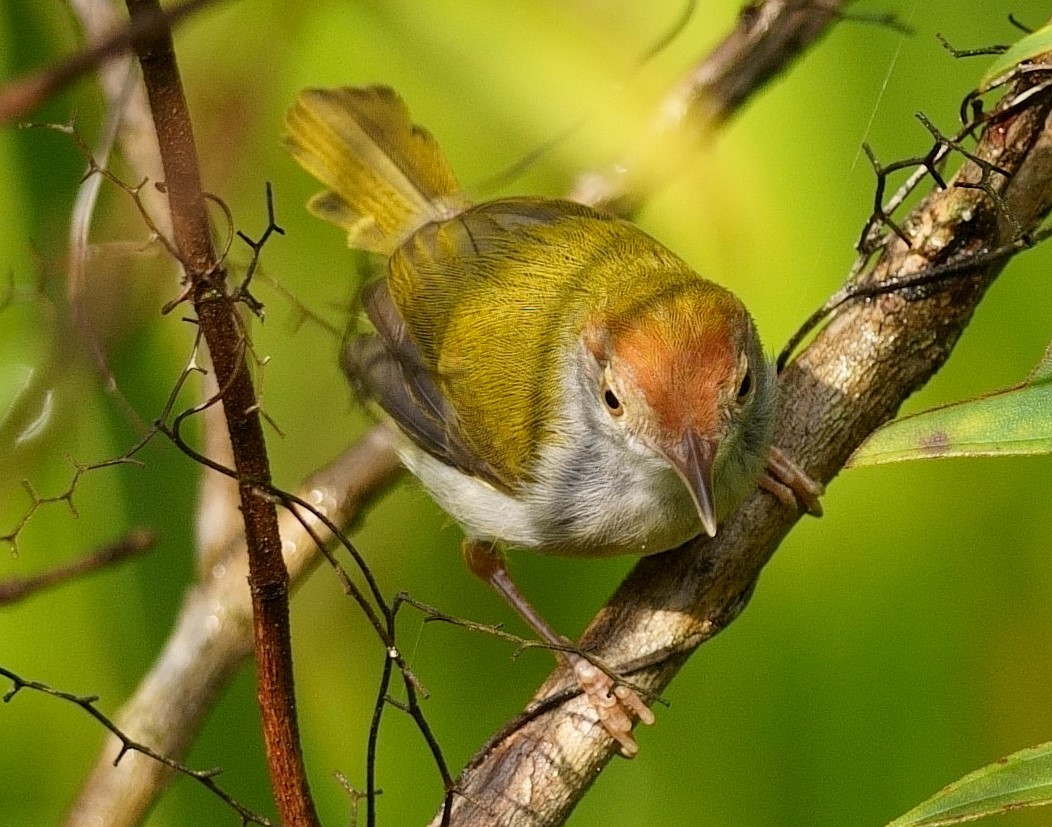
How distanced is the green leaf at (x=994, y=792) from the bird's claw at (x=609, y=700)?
41cm

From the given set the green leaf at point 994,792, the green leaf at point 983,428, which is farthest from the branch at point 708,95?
the green leaf at point 994,792

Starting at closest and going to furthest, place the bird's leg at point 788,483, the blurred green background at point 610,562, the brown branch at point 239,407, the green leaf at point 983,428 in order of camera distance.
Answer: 1. the brown branch at point 239,407
2. the green leaf at point 983,428
3. the bird's leg at point 788,483
4. the blurred green background at point 610,562

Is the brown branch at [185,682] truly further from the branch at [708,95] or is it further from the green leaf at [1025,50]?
the green leaf at [1025,50]

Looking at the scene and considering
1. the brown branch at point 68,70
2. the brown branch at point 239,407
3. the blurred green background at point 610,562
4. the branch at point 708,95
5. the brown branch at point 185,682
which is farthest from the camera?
the blurred green background at point 610,562

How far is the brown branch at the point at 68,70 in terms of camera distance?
49cm

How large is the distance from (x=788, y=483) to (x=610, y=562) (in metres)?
0.89

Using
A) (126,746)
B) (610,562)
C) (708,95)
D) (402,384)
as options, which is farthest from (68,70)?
(610,562)

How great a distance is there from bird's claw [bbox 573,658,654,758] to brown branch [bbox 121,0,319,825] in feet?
1.54

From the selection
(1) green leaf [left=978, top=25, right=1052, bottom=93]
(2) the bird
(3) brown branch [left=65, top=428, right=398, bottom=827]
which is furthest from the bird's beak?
(3) brown branch [left=65, top=428, right=398, bottom=827]

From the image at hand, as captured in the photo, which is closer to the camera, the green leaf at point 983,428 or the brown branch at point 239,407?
the brown branch at point 239,407

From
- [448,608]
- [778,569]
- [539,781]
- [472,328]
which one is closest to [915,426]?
[539,781]

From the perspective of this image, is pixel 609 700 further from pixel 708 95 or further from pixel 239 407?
pixel 708 95

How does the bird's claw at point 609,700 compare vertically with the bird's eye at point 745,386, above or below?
below

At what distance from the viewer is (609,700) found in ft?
5.37
